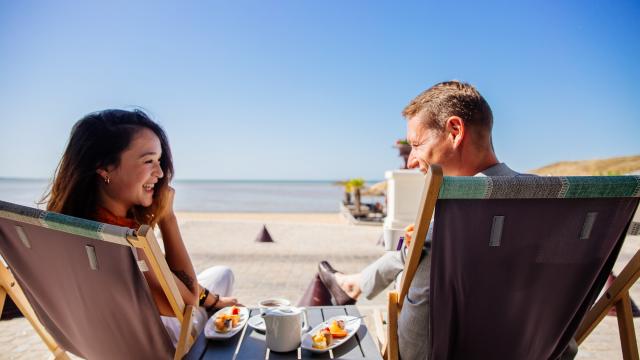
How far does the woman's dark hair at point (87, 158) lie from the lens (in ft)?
5.49

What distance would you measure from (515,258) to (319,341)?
78 centimetres

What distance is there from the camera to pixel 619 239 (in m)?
1.32

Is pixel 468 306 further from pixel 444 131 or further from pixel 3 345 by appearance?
pixel 3 345

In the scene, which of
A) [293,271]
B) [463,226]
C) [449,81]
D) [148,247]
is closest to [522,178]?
[463,226]

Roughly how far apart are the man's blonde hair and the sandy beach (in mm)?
1989

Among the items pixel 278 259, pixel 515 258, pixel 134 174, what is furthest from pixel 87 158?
pixel 278 259

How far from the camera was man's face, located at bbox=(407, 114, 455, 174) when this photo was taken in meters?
1.72

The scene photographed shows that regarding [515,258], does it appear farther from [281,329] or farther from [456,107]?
[281,329]

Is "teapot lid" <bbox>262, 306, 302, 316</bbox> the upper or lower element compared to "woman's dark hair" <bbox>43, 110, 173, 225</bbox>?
lower

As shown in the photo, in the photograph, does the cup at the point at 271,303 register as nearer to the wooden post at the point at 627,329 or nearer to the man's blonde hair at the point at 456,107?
the man's blonde hair at the point at 456,107

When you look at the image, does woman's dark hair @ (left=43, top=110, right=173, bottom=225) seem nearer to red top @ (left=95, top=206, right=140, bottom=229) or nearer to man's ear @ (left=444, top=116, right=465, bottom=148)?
red top @ (left=95, top=206, right=140, bottom=229)

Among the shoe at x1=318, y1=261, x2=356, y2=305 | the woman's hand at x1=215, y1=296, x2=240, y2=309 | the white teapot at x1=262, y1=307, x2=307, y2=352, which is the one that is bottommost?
the woman's hand at x1=215, y1=296, x2=240, y2=309

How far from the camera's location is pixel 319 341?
1.44 meters

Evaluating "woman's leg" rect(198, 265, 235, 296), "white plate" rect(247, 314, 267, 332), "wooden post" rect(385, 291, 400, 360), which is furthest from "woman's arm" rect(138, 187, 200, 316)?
"wooden post" rect(385, 291, 400, 360)
